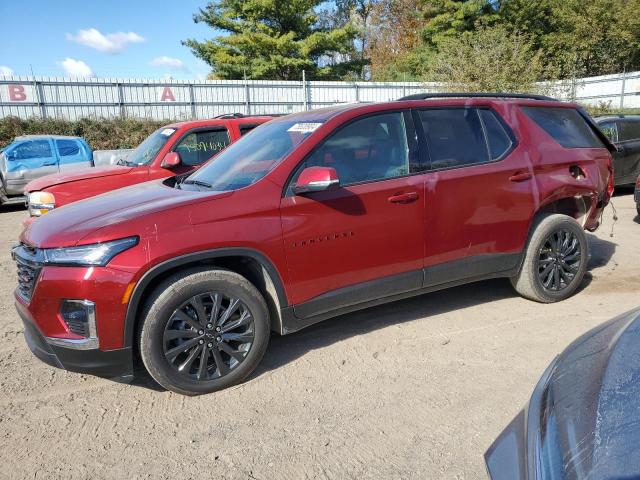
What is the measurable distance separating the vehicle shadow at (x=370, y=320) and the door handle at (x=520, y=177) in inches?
46.6

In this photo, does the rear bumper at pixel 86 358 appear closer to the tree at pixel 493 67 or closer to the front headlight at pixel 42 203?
the front headlight at pixel 42 203

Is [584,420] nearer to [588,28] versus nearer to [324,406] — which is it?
[324,406]

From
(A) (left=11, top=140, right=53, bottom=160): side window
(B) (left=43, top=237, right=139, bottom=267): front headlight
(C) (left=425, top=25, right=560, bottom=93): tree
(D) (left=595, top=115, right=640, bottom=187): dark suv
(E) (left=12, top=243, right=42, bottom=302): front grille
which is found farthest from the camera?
(C) (left=425, top=25, right=560, bottom=93): tree

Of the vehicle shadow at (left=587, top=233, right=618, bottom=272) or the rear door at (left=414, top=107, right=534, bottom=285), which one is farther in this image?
the vehicle shadow at (left=587, top=233, right=618, bottom=272)

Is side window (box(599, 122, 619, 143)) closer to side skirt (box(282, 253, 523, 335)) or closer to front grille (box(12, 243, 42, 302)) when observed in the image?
side skirt (box(282, 253, 523, 335))

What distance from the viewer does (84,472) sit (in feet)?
8.32

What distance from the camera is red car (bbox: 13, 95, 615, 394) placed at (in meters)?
2.90

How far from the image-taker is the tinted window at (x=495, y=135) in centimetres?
416

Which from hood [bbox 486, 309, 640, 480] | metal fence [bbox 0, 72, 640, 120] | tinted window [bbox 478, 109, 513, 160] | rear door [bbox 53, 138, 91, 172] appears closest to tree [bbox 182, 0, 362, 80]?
metal fence [bbox 0, 72, 640, 120]

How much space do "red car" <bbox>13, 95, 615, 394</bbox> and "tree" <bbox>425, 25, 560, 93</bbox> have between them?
12.4 meters

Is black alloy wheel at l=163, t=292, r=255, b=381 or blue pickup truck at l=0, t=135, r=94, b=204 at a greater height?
blue pickup truck at l=0, t=135, r=94, b=204

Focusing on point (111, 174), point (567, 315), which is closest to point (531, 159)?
point (567, 315)

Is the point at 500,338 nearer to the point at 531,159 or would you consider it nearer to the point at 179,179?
the point at 531,159

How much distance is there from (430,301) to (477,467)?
2.29 m
